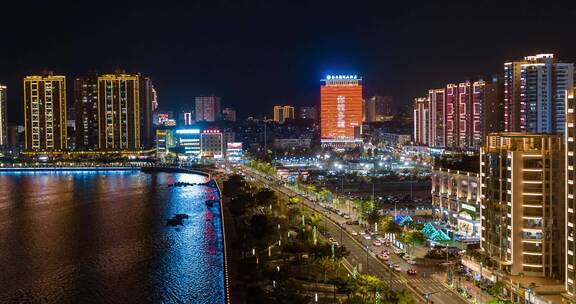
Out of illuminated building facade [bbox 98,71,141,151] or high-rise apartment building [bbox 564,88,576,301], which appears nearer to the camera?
high-rise apartment building [bbox 564,88,576,301]

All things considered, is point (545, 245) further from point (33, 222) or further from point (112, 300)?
point (33, 222)

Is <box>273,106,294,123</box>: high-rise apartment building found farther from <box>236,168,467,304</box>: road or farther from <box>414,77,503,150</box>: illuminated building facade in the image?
<box>236,168,467,304</box>: road

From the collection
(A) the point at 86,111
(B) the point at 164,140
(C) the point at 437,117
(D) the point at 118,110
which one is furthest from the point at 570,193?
(B) the point at 164,140

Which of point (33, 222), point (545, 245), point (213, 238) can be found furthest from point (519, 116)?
point (33, 222)

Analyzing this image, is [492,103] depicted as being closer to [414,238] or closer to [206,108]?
[414,238]

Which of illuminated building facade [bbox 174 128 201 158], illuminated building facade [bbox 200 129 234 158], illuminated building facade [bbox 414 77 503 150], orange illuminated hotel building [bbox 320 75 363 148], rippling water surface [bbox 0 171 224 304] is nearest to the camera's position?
rippling water surface [bbox 0 171 224 304]

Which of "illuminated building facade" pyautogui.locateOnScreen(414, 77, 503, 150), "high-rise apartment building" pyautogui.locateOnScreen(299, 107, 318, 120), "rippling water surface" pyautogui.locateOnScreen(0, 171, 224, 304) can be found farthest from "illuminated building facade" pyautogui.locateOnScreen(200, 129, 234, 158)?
"high-rise apartment building" pyautogui.locateOnScreen(299, 107, 318, 120)
